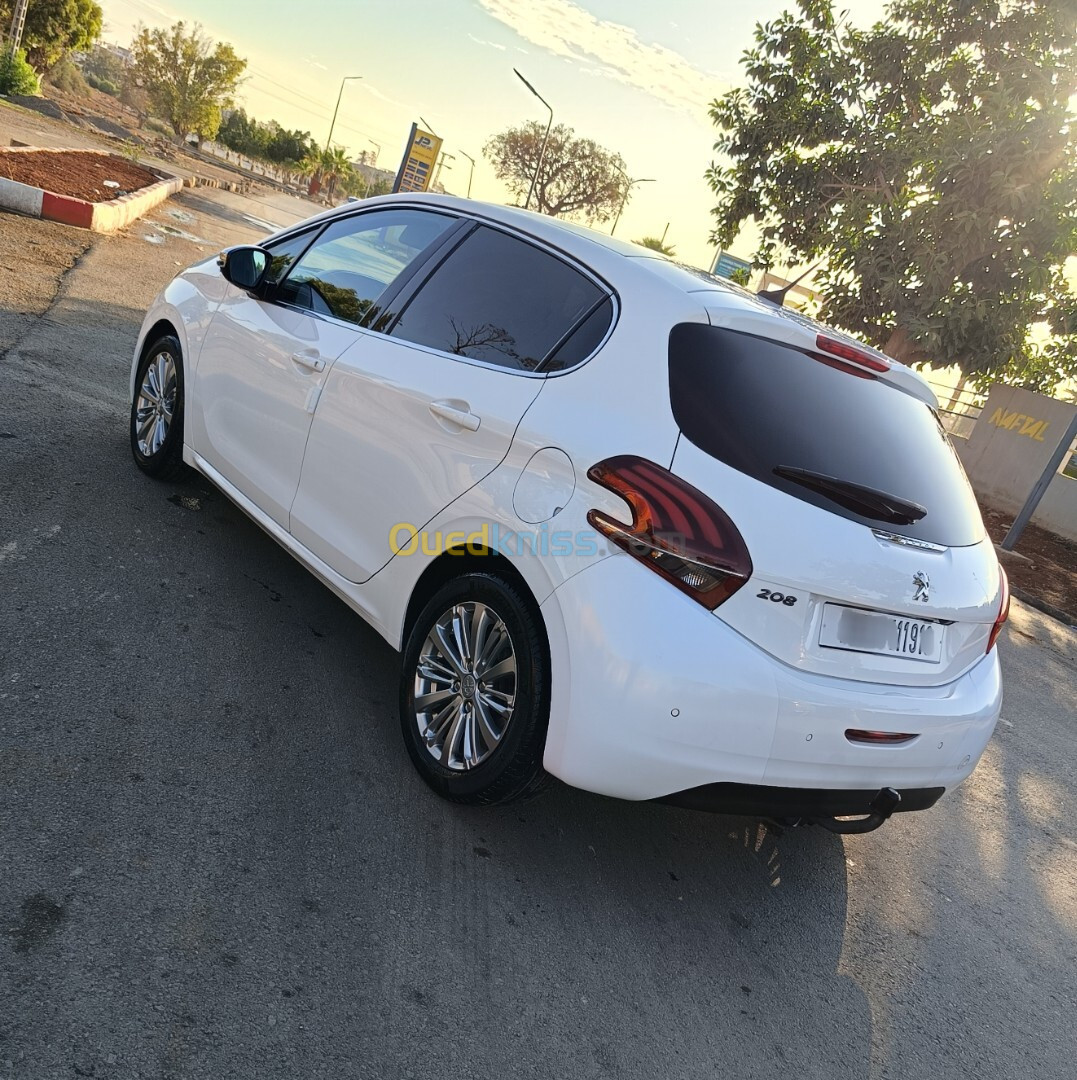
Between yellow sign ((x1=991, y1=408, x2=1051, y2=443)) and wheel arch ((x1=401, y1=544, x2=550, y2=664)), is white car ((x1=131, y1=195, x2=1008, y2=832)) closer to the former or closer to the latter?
wheel arch ((x1=401, y1=544, x2=550, y2=664))

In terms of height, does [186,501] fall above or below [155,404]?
below

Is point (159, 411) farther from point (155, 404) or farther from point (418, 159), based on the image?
point (418, 159)

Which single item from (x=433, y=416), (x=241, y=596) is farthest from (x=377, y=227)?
(x=241, y=596)

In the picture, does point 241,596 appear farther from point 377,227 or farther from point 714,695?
point 714,695

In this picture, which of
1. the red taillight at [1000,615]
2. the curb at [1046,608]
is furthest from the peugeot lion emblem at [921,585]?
the curb at [1046,608]

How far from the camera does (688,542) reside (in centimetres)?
254

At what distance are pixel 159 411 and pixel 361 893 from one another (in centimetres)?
321

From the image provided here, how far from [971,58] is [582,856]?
15.2 metres

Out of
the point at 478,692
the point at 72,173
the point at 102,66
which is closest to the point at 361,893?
the point at 478,692

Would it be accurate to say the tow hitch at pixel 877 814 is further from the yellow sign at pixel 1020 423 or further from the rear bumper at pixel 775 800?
the yellow sign at pixel 1020 423

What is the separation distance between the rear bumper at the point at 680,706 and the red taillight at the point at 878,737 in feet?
0.05

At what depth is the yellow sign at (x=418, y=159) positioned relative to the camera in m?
39.7

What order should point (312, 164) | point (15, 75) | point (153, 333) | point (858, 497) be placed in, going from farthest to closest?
point (312, 164) → point (15, 75) → point (153, 333) → point (858, 497)

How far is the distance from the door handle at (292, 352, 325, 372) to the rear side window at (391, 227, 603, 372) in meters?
0.37
